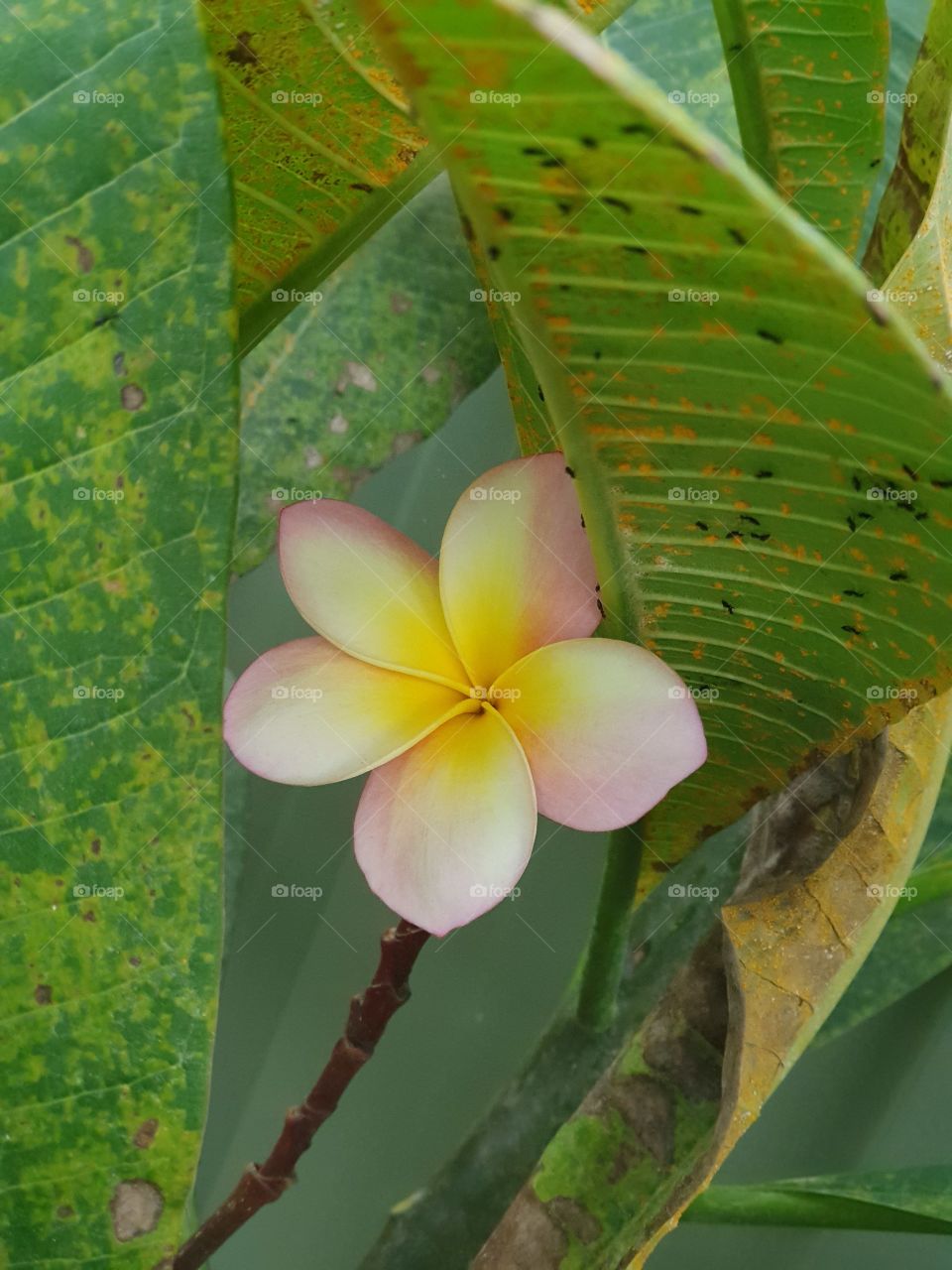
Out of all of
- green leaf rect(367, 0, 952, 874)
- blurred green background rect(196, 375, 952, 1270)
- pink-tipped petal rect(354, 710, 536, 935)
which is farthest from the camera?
blurred green background rect(196, 375, 952, 1270)

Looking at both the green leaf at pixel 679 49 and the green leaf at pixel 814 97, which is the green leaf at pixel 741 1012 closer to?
the green leaf at pixel 814 97

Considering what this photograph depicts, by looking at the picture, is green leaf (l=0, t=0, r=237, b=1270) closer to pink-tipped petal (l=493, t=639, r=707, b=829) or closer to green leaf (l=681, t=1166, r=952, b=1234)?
pink-tipped petal (l=493, t=639, r=707, b=829)

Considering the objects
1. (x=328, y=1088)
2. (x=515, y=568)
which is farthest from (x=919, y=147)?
(x=328, y=1088)

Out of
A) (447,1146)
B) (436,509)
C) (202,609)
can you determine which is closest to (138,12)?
(202,609)

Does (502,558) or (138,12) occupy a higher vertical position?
(138,12)

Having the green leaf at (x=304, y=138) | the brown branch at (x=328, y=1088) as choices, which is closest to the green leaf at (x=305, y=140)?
the green leaf at (x=304, y=138)

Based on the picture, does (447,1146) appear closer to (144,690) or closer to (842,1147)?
(842,1147)

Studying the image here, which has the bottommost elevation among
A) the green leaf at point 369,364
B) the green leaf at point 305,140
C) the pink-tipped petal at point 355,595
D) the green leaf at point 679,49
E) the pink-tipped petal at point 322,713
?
the green leaf at point 369,364

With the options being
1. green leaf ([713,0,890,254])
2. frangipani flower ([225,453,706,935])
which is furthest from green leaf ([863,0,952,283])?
frangipani flower ([225,453,706,935])
